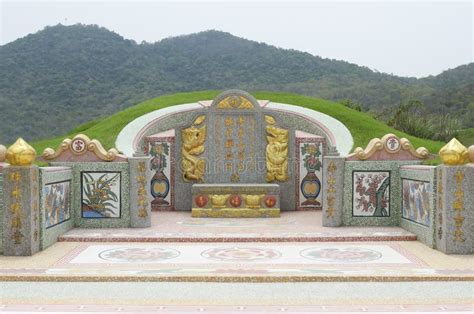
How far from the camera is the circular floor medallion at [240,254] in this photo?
789 cm

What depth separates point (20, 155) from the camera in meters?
8.18

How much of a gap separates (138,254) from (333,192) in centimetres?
401

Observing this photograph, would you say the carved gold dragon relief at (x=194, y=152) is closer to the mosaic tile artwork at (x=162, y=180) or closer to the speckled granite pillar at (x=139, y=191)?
the mosaic tile artwork at (x=162, y=180)

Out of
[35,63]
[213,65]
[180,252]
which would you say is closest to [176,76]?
[213,65]

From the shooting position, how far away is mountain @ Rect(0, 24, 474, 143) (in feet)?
99.1

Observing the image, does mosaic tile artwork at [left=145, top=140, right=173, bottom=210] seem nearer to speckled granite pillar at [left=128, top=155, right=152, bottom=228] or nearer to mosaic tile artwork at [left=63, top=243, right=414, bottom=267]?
speckled granite pillar at [left=128, top=155, right=152, bottom=228]

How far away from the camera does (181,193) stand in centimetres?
1311

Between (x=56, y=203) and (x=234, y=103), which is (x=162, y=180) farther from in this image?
(x=56, y=203)

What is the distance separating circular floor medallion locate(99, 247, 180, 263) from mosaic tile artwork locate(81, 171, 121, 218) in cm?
186

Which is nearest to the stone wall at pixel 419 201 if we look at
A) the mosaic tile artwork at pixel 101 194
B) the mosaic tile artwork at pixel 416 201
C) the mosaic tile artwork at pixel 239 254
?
the mosaic tile artwork at pixel 416 201

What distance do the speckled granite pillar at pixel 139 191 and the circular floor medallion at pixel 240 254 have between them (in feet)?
7.48

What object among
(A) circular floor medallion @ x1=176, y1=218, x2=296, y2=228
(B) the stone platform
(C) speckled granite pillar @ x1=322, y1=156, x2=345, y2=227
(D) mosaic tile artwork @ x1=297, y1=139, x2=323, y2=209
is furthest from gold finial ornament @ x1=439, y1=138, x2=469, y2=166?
(D) mosaic tile artwork @ x1=297, y1=139, x2=323, y2=209

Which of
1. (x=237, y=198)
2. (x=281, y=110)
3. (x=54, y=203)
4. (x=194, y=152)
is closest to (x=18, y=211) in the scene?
(x=54, y=203)

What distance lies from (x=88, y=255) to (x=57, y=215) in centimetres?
155
